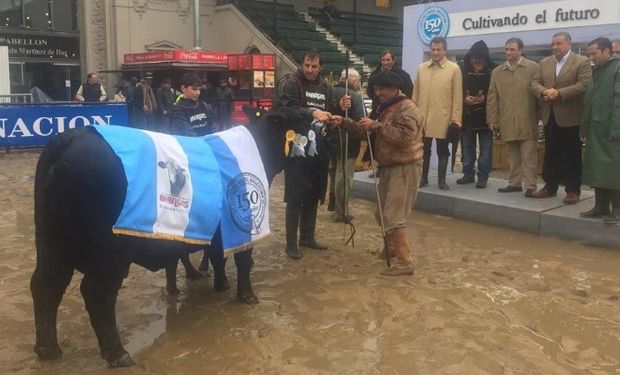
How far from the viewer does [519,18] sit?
8188mm

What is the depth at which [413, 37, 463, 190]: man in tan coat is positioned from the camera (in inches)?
275

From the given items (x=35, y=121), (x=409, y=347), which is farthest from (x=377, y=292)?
(x=35, y=121)

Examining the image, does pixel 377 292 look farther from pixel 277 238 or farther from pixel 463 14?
pixel 463 14

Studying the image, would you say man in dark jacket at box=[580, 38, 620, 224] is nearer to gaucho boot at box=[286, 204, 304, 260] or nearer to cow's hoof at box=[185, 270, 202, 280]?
gaucho boot at box=[286, 204, 304, 260]

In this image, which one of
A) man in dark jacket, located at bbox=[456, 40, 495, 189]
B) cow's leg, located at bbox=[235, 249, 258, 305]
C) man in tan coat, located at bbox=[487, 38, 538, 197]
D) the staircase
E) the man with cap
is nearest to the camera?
cow's leg, located at bbox=[235, 249, 258, 305]

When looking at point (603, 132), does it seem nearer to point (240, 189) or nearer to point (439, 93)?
point (439, 93)

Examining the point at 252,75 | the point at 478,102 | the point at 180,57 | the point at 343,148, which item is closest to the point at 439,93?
the point at 478,102

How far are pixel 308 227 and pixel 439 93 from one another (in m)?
2.55

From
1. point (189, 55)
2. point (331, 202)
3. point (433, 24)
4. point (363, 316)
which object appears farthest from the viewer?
point (189, 55)

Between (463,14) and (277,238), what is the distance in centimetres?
486

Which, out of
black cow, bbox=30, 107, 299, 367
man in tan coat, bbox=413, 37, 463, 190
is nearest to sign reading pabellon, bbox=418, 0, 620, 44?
man in tan coat, bbox=413, 37, 463, 190

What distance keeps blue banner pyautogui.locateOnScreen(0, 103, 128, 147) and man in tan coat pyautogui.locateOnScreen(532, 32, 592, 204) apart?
6.93 metres

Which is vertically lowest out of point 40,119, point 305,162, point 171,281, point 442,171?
point 171,281

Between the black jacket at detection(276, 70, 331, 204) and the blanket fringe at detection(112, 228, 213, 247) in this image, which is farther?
the black jacket at detection(276, 70, 331, 204)
